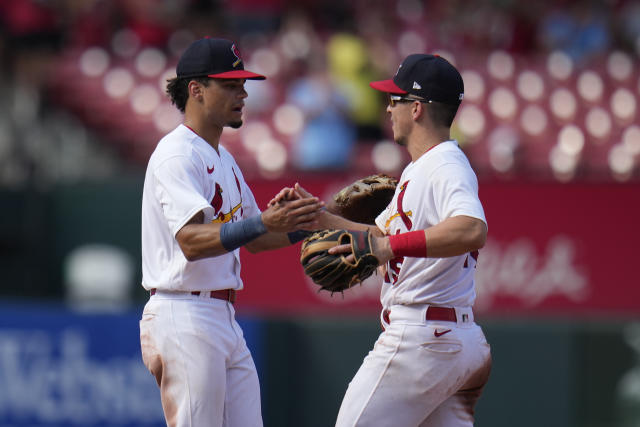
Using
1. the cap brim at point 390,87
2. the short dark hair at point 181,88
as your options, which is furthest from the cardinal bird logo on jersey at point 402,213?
the short dark hair at point 181,88

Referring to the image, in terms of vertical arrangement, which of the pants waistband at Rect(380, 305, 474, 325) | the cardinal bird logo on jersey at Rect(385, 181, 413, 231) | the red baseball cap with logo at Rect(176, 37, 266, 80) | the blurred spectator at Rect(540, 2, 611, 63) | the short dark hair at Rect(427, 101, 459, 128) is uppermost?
the blurred spectator at Rect(540, 2, 611, 63)

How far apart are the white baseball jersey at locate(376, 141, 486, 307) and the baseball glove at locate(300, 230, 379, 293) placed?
19cm

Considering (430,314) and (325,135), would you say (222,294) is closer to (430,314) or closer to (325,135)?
(430,314)

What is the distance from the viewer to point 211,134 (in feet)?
15.6

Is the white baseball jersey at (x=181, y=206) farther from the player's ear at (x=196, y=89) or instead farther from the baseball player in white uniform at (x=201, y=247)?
the player's ear at (x=196, y=89)

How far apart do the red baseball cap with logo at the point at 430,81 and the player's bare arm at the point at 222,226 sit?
599 millimetres

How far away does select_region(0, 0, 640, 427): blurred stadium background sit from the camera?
7.30 meters

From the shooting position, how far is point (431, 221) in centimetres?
433

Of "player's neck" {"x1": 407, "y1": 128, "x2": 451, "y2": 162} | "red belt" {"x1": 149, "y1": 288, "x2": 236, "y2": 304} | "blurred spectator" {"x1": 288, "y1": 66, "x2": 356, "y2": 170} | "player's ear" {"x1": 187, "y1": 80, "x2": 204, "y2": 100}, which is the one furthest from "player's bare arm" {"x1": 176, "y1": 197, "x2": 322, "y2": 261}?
"blurred spectator" {"x1": 288, "y1": 66, "x2": 356, "y2": 170}

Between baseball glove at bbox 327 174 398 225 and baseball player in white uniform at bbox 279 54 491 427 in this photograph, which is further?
baseball glove at bbox 327 174 398 225

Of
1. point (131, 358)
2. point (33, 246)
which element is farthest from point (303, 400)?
point (33, 246)

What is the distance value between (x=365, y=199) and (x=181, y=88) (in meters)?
0.96

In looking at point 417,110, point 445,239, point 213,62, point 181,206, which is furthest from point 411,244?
point 213,62

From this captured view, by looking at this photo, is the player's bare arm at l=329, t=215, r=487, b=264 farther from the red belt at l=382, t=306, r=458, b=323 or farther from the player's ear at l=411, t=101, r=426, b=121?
the player's ear at l=411, t=101, r=426, b=121
